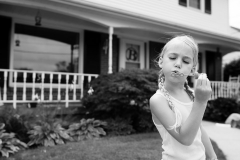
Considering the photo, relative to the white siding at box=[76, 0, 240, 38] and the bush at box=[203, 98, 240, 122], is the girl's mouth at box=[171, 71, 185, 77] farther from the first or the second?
the bush at box=[203, 98, 240, 122]

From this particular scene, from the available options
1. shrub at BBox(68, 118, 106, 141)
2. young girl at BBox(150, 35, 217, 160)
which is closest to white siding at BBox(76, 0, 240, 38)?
shrub at BBox(68, 118, 106, 141)

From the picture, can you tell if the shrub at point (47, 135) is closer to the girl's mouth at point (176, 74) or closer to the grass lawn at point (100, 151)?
the grass lawn at point (100, 151)

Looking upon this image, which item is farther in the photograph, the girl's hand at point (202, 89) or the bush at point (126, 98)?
the bush at point (126, 98)

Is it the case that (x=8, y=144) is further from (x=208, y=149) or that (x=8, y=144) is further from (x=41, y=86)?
(x=208, y=149)

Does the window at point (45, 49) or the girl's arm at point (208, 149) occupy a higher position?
the window at point (45, 49)

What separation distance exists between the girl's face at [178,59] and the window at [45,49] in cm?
682

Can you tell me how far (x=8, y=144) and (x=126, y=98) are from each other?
104 inches

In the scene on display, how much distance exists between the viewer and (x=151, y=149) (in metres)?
3.91

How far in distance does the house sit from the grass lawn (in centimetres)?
225

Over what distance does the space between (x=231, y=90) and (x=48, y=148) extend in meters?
9.58

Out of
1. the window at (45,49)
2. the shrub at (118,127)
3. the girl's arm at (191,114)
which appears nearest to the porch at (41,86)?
the window at (45,49)

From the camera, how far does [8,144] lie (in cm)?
368

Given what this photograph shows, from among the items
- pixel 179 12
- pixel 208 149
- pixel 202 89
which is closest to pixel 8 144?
pixel 208 149

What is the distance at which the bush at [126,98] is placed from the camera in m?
5.25
